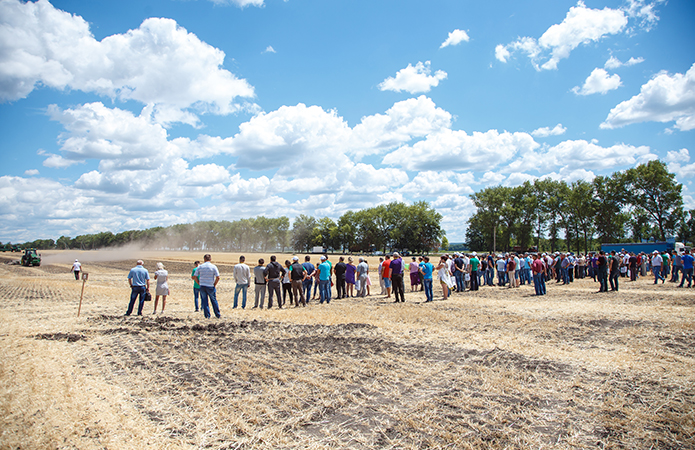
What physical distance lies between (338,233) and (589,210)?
7538 centimetres

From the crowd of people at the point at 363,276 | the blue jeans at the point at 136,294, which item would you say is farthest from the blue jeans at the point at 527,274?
the blue jeans at the point at 136,294

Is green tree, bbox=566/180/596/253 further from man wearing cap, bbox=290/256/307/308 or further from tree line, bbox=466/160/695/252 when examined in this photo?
man wearing cap, bbox=290/256/307/308

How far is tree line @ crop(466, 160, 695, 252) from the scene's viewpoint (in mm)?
64562

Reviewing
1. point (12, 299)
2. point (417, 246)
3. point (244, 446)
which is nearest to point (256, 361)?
point (244, 446)

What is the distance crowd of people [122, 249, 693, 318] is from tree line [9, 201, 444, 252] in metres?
86.2

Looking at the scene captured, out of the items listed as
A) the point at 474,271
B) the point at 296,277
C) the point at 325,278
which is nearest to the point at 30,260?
the point at 296,277

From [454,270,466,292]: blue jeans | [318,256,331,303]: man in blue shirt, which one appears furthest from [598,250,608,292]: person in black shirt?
[318,256,331,303]: man in blue shirt

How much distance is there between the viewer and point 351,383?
20.0 feet

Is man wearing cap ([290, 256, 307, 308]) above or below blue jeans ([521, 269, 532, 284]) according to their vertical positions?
above

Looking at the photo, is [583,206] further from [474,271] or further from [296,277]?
[296,277]

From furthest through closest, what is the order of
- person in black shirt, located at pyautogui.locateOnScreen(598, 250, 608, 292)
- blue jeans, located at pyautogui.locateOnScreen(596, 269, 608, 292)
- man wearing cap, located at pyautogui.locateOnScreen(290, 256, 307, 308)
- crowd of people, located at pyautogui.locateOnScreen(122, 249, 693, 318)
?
1. blue jeans, located at pyautogui.locateOnScreen(596, 269, 608, 292)
2. person in black shirt, located at pyautogui.locateOnScreen(598, 250, 608, 292)
3. man wearing cap, located at pyautogui.locateOnScreen(290, 256, 307, 308)
4. crowd of people, located at pyautogui.locateOnScreen(122, 249, 693, 318)

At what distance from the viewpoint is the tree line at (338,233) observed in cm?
11381

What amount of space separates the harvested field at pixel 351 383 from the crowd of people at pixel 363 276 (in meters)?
1.66

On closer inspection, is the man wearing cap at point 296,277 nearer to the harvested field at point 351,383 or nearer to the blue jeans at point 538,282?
the harvested field at point 351,383
